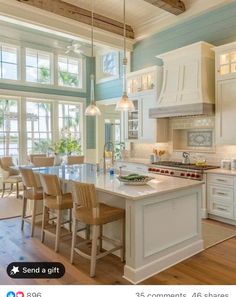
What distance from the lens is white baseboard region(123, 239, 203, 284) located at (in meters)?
2.44

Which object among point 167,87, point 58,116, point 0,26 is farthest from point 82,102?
point 167,87

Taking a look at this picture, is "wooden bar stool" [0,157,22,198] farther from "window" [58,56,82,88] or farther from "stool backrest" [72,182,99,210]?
"stool backrest" [72,182,99,210]

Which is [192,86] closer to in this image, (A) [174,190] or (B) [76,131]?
(A) [174,190]

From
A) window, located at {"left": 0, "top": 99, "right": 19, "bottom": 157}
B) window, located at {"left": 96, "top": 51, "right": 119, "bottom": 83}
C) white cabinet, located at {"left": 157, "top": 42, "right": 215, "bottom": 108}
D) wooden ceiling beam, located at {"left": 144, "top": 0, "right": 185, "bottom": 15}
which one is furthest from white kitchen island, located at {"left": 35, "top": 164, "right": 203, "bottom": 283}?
window, located at {"left": 96, "top": 51, "right": 119, "bottom": 83}

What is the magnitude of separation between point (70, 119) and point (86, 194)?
5.19m

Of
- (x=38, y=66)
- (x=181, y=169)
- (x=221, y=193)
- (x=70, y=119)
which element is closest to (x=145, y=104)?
(x=181, y=169)

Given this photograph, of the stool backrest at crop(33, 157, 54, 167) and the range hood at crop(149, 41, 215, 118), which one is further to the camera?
the stool backrest at crop(33, 157, 54, 167)

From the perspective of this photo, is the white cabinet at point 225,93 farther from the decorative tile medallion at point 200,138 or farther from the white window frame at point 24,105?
the white window frame at point 24,105

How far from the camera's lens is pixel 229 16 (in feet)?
Result: 14.7

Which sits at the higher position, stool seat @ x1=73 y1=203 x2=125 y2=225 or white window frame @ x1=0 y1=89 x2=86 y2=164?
white window frame @ x1=0 y1=89 x2=86 y2=164

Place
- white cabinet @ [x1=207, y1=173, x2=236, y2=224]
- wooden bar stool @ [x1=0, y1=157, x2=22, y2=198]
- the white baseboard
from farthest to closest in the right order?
wooden bar stool @ [x1=0, y1=157, x2=22, y2=198]
white cabinet @ [x1=207, y1=173, x2=236, y2=224]
the white baseboard

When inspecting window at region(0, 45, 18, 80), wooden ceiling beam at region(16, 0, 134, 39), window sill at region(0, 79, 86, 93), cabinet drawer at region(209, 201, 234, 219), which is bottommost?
cabinet drawer at region(209, 201, 234, 219)

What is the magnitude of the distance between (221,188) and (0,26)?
19.0 ft

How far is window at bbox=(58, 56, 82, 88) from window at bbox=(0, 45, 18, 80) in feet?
3.84
